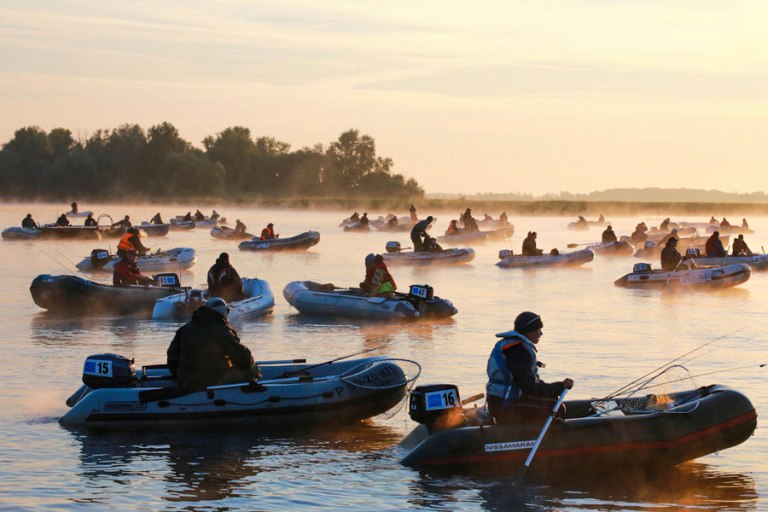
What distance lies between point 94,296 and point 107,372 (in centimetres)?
1118

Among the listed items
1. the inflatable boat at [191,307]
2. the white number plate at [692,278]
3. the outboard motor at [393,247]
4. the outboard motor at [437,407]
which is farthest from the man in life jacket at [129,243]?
the outboard motor at [437,407]

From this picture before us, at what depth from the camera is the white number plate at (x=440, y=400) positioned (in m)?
11.7

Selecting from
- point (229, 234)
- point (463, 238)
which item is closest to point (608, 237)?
point (463, 238)

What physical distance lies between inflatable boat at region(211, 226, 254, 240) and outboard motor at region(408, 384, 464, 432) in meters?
43.5

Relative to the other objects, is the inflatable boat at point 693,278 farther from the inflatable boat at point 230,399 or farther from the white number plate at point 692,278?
the inflatable boat at point 230,399

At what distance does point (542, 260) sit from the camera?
128 ft

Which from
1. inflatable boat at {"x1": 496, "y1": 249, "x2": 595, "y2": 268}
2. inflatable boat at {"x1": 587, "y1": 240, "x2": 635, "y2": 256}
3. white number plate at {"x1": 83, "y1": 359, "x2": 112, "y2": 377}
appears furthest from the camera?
inflatable boat at {"x1": 587, "y1": 240, "x2": 635, "y2": 256}

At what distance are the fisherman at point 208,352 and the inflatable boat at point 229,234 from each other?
41.9 meters

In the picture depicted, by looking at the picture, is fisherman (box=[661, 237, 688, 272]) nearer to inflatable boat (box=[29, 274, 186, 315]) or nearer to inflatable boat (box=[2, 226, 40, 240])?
inflatable boat (box=[29, 274, 186, 315])

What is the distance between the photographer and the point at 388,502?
10562 millimetres

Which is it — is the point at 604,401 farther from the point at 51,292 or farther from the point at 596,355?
the point at 51,292

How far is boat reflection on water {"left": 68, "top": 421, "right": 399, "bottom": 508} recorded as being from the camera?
11055 mm

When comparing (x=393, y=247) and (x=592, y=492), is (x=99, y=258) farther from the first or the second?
(x=592, y=492)

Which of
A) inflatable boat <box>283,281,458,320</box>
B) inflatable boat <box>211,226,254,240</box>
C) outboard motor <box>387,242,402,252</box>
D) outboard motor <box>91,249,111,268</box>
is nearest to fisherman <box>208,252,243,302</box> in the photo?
inflatable boat <box>283,281,458,320</box>
